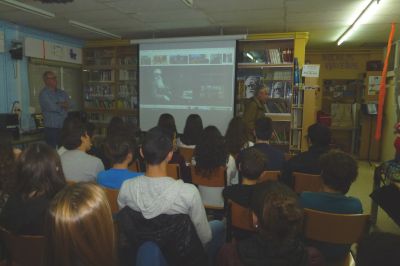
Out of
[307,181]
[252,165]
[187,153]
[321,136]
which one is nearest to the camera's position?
[252,165]

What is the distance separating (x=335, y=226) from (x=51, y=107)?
4.61m

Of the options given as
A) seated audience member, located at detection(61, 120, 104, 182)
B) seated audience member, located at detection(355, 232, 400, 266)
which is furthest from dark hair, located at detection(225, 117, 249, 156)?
seated audience member, located at detection(355, 232, 400, 266)

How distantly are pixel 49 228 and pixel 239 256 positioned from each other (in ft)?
2.28

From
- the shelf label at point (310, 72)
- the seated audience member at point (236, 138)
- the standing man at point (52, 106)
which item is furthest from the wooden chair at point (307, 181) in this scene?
the standing man at point (52, 106)

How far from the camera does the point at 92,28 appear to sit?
5.30m

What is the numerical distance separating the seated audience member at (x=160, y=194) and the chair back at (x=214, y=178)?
3.31 feet

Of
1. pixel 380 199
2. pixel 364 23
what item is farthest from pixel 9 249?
pixel 364 23

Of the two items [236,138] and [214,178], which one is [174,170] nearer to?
[214,178]

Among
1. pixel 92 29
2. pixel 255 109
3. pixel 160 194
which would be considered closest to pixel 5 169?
pixel 160 194

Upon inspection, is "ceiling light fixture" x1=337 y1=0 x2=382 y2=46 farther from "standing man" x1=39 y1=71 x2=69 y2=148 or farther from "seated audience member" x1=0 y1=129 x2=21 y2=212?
"standing man" x1=39 y1=71 x2=69 y2=148

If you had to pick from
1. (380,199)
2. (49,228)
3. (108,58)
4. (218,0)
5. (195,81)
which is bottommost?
(380,199)

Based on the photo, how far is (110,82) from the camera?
6.65m

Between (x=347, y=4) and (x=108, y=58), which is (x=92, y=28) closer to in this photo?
(x=108, y=58)

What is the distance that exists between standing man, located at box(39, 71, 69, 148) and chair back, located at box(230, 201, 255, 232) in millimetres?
3929
